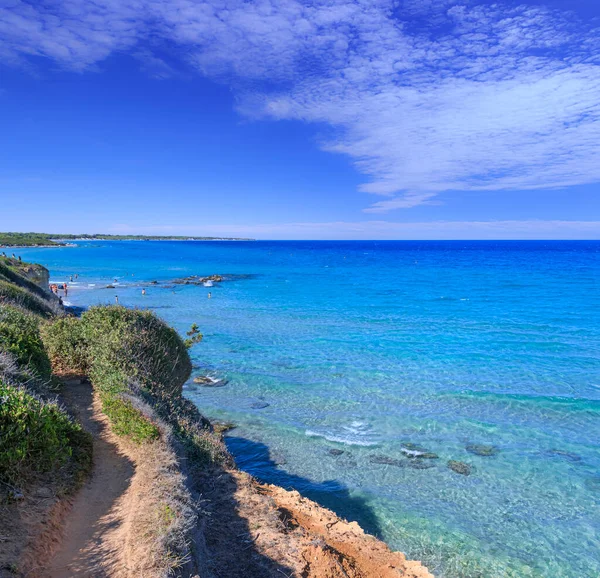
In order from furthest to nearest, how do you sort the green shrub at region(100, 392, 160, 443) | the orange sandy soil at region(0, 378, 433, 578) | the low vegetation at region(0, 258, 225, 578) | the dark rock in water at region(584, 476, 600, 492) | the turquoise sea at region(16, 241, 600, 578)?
the dark rock in water at region(584, 476, 600, 492) < the turquoise sea at region(16, 241, 600, 578) < the green shrub at region(100, 392, 160, 443) < the low vegetation at region(0, 258, 225, 578) < the orange sandy soil at region(0, 378, 433, 578)

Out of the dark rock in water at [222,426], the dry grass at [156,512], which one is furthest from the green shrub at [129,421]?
the dark rock in water at [222,426]

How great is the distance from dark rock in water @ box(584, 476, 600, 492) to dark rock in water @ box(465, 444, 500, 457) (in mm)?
3184

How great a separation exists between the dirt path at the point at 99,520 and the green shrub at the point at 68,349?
4700 millimetres

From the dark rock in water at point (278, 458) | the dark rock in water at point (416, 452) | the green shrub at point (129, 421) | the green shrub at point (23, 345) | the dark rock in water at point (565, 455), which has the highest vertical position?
the green shrub at point (23, 345)

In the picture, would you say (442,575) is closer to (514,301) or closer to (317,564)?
(317,564)

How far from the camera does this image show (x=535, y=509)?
13.6 m

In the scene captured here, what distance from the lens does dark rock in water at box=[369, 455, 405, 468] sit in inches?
634

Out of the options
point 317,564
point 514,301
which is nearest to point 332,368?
point 317,564

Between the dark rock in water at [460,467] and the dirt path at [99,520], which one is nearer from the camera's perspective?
the dirt path at [99,520]

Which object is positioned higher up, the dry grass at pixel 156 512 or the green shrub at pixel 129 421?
the green shrub at pixel 129 421

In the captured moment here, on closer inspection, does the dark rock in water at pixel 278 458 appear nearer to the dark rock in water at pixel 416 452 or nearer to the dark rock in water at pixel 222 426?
the dark rock in water at pixel 222 426

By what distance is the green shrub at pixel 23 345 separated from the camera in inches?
485

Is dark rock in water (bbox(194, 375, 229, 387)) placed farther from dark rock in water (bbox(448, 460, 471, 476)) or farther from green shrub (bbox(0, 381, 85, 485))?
green shrub (bbox(0, 381, 85, 485))

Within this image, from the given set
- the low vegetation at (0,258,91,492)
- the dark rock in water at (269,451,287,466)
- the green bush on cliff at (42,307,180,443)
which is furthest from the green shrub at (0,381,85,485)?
the dark rock in water at (269,451,287,466)
